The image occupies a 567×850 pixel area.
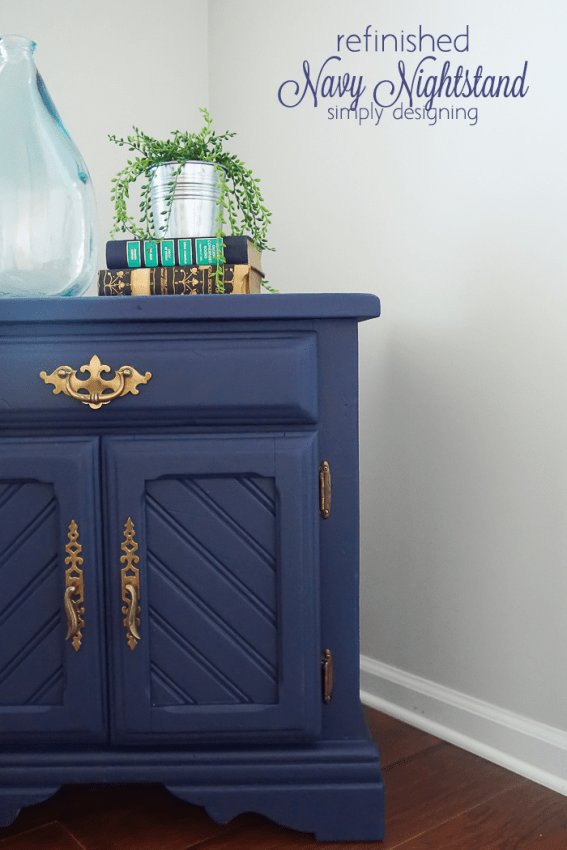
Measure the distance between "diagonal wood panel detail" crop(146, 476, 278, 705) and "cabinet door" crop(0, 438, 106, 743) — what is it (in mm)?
83

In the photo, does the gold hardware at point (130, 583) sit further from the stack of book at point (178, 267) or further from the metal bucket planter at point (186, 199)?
the metal bucket planter at point (186, 199)

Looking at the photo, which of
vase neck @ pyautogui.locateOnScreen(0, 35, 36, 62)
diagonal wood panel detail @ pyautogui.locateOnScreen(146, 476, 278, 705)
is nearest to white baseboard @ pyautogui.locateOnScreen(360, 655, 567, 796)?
diagonal wood panel detail @ pyautogui.locateOnScreen(146, 476, 278, 705)

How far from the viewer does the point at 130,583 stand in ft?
3.11

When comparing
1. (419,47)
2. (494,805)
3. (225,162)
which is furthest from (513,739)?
(419,47)

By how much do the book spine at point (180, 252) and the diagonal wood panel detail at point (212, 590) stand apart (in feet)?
1.10

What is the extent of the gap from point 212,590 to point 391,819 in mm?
455

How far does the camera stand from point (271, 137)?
1517 millimetres

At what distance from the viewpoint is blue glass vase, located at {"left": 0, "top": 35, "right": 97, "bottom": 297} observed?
103cm

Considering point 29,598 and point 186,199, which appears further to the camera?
point 186,199

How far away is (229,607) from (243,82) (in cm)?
120

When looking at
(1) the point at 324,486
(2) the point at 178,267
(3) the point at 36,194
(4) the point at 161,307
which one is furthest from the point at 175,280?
(1) the point at 324,486

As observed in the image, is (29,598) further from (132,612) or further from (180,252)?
(180,252)

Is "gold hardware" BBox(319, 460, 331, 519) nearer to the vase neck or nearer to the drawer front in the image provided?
the drawer front

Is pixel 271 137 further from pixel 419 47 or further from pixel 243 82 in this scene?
pixel 419 47
